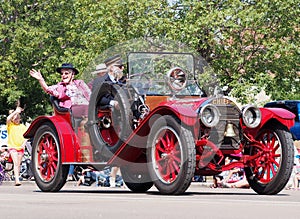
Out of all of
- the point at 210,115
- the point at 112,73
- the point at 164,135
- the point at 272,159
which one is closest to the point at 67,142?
the point at 112,73

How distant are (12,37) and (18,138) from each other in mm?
26572

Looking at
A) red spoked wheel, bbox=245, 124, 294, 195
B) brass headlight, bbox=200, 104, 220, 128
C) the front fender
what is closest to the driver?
the front fender

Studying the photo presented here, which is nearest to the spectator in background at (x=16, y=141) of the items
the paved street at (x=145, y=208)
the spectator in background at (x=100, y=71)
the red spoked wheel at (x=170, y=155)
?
the spectator in background at (x=100, y=71)

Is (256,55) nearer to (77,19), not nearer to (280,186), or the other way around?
(77,19)

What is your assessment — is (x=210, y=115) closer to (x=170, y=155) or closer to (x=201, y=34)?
(x=170, y=155)

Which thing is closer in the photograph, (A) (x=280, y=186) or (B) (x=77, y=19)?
(A) (x=280, y=186)

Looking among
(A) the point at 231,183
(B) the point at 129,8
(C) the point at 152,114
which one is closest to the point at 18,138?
(A) the point at 231,183

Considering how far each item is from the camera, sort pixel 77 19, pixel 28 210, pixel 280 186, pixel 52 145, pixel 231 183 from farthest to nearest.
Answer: pixel 77 19
pixel 231 183
pixel 52 145
pixel 280 186
pixel 28 210

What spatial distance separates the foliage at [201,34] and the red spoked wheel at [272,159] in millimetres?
26401

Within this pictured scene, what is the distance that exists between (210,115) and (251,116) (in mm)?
710

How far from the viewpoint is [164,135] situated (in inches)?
501

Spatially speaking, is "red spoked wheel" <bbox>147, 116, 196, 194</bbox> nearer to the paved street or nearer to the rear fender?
the paved street

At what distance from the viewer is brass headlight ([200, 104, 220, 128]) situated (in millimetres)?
12328

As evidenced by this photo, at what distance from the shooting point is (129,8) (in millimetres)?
41562
